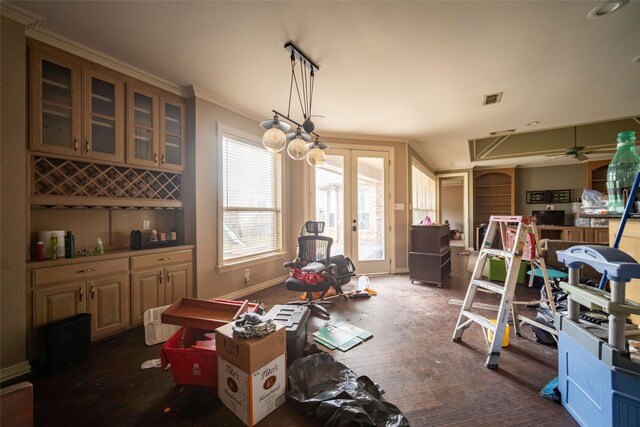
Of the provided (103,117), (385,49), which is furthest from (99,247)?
(385,49)

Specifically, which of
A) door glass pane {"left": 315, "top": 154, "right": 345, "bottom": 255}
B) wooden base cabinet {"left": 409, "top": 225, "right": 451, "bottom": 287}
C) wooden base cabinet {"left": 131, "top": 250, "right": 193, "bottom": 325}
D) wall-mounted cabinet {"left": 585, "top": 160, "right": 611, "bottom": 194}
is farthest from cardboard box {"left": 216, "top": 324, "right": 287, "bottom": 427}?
wall-mounted cabinet {"left": 585, "top": 160, "right": 611, "bottom": 194}

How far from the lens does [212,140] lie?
123 inches

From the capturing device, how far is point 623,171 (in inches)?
66.1

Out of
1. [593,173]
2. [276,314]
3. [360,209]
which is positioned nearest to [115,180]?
[276,314]

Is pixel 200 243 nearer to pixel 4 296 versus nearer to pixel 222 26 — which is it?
pixel 4 296

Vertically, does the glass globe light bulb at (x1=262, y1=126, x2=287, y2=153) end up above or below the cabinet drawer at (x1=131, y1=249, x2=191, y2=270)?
above

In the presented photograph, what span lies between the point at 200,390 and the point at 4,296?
1.57 meters

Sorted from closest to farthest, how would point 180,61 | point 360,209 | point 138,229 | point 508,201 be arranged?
point 180,61
point 138,229
point 360,209
point 508,201

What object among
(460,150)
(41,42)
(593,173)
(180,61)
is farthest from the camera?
(593,173)

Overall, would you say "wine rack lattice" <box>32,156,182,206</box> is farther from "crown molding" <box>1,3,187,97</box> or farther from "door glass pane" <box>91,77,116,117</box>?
"crown molding" <box>1,3,187,97</box>

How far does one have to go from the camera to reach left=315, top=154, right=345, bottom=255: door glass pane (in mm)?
4465

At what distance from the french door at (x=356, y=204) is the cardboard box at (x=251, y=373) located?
9.56 ft

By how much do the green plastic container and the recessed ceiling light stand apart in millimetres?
3111

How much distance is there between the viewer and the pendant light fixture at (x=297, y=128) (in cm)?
208
